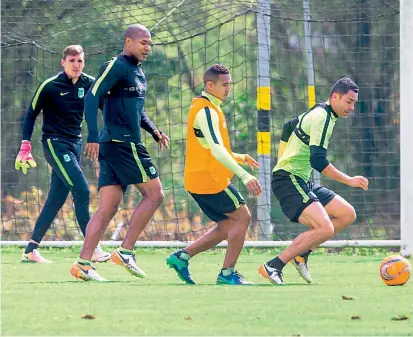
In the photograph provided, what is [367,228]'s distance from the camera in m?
16.1

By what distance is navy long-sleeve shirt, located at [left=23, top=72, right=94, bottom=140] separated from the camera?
11.1 m

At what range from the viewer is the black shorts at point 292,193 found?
30.4 feet

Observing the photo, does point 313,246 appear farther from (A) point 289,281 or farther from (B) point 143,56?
(B) point 143,56

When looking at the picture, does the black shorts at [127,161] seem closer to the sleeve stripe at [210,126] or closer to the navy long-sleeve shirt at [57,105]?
the sleeve stripe at [210,126]

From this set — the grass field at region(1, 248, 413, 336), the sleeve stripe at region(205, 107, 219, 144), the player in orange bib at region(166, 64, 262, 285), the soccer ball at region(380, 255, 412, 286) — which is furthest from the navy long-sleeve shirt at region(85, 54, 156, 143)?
the soccer ball at region(380, 255, 412, 286)

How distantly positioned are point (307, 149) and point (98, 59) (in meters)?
7.78

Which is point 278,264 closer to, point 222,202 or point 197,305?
point 222,202

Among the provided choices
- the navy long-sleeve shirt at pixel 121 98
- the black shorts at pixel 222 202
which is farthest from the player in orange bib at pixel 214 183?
the navy long-sleeve shirt at pixel 121 98

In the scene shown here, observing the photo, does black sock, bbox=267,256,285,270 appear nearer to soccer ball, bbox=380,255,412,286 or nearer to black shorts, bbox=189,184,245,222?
black shorts, bbox=189,184,245,222

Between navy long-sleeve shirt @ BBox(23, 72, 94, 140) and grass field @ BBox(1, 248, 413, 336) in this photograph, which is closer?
grass field @ BBox(1, 248, 413, 336)

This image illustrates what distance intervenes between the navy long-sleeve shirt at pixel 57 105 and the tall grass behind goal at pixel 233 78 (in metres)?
2.87

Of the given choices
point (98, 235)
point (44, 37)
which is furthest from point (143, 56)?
point (44, 37)

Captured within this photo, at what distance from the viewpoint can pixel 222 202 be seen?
898cm

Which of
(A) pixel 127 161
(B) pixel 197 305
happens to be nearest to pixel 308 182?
(A) pixel 127 161
